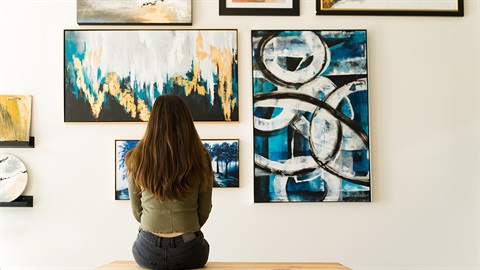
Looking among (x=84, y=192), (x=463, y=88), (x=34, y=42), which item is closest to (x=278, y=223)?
(x=84, y=192)

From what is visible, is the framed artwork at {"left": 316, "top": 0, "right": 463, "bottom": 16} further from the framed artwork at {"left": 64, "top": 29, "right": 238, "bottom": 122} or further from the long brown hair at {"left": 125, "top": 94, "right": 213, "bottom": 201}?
the long brown hair at {"left": 125, "top": 94, "right": 213, "bottom": 201}

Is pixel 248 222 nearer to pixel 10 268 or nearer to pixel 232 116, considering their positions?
pixel 232 116

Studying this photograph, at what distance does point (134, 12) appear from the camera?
11.4 ft

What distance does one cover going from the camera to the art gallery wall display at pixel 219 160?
3.43 m

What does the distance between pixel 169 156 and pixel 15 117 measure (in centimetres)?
152

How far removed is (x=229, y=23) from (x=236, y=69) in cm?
29

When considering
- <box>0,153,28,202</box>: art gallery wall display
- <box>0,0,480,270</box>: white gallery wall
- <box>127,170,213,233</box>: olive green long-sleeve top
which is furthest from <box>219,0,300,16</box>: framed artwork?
<box>0,153,28,202</box>: art gallery wall display

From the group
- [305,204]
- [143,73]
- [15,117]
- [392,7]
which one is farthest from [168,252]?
[392,7]

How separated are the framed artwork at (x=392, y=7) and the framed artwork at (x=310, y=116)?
0.14 m

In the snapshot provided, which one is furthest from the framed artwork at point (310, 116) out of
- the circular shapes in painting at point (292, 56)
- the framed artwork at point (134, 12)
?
the framed artwork at point (134, 12)

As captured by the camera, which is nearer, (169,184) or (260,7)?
(169,184)

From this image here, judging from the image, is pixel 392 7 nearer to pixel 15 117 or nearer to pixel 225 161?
pixel 225 161

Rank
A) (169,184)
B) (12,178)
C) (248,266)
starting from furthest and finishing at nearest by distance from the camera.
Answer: (12,178) → (248,266) → (169,184)

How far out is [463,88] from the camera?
3.59 meters
